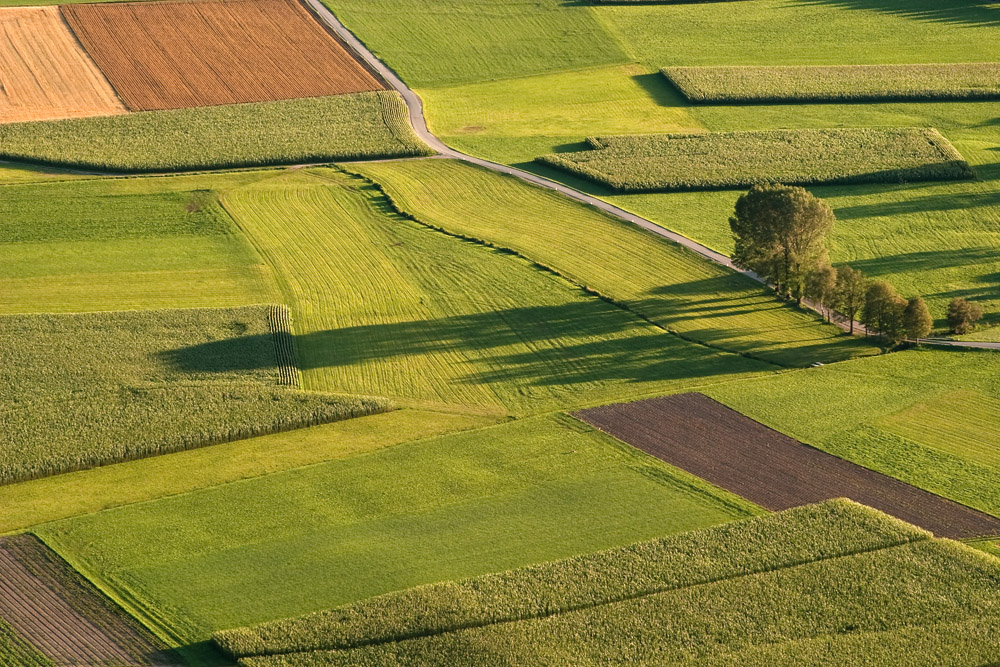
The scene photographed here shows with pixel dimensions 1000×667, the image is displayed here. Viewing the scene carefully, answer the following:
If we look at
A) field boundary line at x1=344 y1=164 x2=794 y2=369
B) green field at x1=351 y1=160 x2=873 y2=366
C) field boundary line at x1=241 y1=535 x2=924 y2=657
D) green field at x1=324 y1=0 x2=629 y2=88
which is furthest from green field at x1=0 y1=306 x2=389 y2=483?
green field at x1=324 y1=0 x2=629 y2=88

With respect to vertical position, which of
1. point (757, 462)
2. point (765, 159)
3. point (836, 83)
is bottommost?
point (757, 462)

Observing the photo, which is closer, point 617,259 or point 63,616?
point 63,616

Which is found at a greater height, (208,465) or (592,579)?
(592,579)

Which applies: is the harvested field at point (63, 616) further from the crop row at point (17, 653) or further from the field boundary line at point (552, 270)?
the field boundary line at point (552, 270)

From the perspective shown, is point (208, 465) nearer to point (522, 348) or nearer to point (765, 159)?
point (522, 348)

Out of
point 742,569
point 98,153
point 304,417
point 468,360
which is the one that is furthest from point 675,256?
point 98,153

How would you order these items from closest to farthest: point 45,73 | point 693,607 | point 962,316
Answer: point 693,607 < point 962,316 < point 45,73

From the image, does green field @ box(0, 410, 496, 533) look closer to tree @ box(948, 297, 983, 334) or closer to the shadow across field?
the shadow across field

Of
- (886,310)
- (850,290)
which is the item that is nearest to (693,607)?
(886,310)
